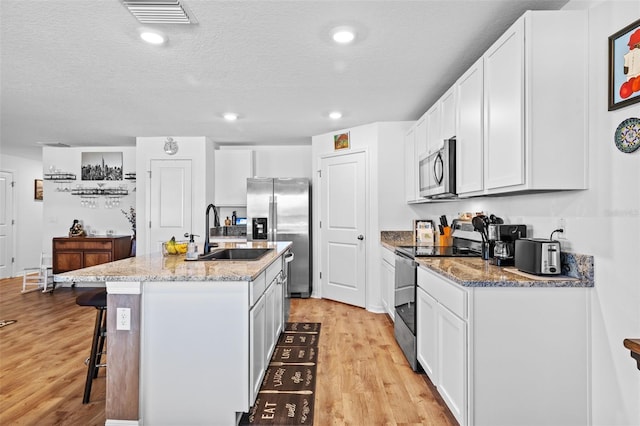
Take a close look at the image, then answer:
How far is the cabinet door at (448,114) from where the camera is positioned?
110 inches

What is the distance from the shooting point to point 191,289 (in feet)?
6.53

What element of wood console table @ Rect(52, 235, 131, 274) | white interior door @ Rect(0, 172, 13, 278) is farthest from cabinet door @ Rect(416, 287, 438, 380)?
white interior door @ Rect(0, 172, 13, 278)

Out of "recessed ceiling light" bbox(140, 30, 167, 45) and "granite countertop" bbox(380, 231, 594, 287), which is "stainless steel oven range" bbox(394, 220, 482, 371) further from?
"recessed ceiling light" bbox(140, 30, 167, 45)

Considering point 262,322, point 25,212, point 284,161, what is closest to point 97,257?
point 25,212

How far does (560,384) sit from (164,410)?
2087 millimetres

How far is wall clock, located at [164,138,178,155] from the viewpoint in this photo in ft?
17.6

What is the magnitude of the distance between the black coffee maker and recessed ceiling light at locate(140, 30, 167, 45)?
8.32 ft

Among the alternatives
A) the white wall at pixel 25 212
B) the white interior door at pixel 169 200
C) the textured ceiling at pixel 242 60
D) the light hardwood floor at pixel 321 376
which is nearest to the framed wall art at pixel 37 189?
the white wall at pixel 25 212

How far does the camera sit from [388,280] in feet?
13.2

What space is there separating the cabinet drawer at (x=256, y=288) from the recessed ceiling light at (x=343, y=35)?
165cm

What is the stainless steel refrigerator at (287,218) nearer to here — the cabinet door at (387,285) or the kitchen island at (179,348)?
the cabinet door at (387,285)

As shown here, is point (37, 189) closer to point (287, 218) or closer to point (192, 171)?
point (192, 171)

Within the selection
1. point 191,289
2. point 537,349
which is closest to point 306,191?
point 191,289

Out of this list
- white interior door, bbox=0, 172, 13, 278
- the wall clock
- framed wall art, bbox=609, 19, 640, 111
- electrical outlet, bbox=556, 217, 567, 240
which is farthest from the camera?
white interior door, bbox=0, 172, 13, 278
